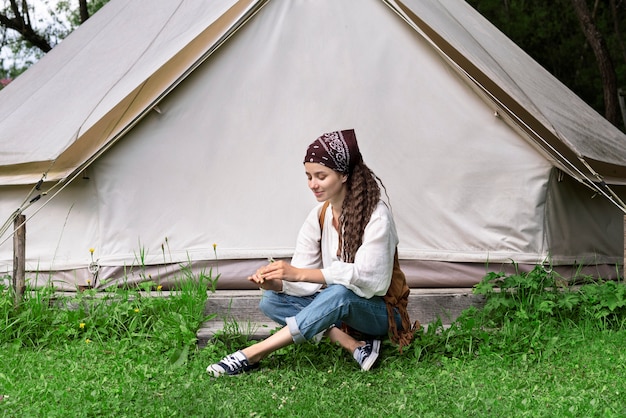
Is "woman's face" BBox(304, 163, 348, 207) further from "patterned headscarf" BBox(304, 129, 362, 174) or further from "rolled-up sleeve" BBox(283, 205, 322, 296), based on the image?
"rolled-up sleeve" BBox(283, 205, 322, 296)

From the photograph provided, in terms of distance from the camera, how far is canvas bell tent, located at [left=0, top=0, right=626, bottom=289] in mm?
4922

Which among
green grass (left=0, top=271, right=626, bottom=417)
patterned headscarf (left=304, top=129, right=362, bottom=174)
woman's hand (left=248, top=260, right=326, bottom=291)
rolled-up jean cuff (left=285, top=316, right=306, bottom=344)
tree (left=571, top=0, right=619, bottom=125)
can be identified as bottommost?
green grass (left=0, top=271, right=626, bottom=417)

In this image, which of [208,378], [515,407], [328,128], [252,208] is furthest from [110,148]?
[515,407]

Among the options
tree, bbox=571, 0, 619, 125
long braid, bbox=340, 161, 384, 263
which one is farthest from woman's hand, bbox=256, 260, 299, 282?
tree, bbox=571, 0, 619, 125

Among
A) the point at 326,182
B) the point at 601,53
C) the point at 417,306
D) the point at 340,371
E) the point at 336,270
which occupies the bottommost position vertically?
the point at 340,371

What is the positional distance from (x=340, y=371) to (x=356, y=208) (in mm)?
723

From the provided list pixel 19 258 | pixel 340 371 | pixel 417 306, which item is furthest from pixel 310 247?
pixel 19 258

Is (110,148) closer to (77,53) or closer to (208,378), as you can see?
(77,53)

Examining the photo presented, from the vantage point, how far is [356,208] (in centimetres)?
370

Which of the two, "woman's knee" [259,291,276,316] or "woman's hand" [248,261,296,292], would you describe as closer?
"woman's hand" [248,261,296,292]

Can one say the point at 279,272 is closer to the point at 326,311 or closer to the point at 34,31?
the point at 326,311

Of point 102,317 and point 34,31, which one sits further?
point 34,31

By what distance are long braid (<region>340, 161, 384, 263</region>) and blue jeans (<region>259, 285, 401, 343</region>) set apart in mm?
191

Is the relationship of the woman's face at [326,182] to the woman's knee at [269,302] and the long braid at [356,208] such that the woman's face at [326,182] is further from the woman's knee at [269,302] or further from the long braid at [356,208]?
the woman's knee at [269,302]
